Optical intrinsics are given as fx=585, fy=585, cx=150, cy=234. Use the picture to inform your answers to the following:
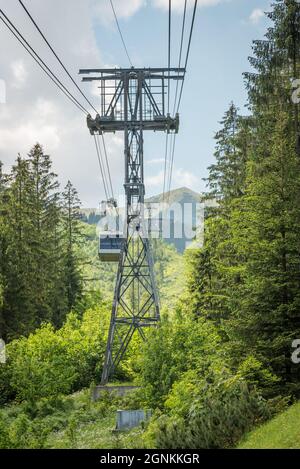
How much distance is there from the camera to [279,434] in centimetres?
1238

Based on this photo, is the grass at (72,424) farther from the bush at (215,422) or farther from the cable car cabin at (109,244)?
the cable car cabin at (109,244)

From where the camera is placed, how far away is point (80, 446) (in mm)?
16953

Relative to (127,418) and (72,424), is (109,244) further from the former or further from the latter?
(72,424)

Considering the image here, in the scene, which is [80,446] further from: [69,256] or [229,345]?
[69,256]

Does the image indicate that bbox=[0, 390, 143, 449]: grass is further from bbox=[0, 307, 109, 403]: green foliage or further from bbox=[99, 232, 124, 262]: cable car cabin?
bbox=[99, 232, 124, 262]: cable car cabin

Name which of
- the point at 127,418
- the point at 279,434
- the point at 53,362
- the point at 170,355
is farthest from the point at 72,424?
the point at 53,362

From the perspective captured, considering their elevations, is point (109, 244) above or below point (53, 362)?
above

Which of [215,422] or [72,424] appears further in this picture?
→ [72,424]

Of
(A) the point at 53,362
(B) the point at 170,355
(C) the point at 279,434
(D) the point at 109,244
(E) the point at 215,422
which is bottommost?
(A) the point at 53,362

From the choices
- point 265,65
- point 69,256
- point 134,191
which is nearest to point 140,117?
point 134,191

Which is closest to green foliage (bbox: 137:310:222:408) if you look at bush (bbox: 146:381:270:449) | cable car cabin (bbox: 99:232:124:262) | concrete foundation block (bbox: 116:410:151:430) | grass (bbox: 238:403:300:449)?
→ concrete foundation block (bbox: 116:410:151:430)

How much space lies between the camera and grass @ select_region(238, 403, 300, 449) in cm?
1170

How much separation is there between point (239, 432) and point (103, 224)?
631 inches

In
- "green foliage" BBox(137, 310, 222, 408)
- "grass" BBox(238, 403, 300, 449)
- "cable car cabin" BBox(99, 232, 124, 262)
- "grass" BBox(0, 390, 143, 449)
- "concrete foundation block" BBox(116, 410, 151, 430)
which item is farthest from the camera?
"cable car cabin" BBox(99, 232, 124, 262)
